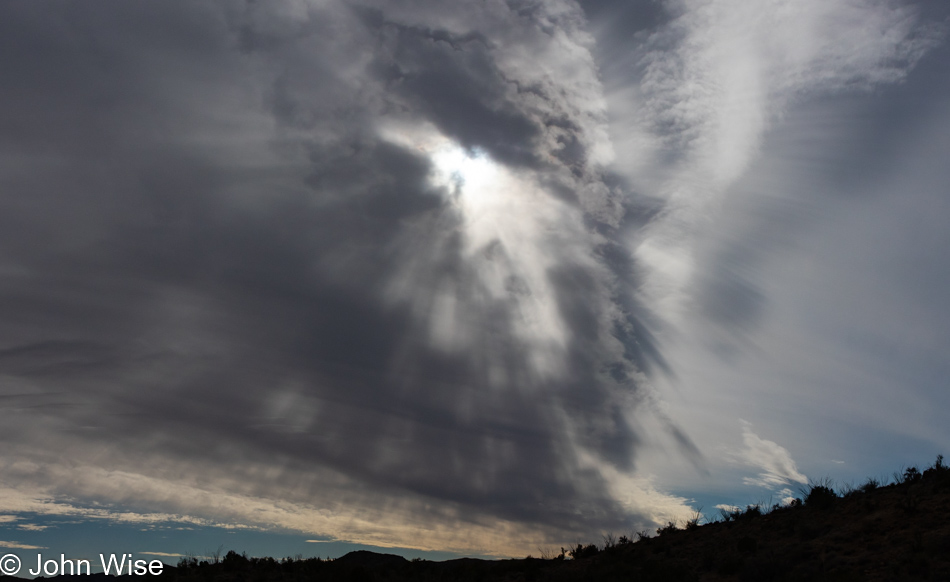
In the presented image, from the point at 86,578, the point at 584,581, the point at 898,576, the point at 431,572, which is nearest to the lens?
the point at 898,576

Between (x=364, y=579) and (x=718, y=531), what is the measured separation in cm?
2272

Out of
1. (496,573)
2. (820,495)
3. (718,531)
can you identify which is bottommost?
(496,573)

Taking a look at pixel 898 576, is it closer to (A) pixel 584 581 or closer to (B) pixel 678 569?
(B) pixel 678 569

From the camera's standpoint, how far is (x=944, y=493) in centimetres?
2872

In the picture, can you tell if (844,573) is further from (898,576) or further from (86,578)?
(86,578)

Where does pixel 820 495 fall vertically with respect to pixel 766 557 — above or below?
above

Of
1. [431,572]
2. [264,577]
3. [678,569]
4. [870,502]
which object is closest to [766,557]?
[678,569]

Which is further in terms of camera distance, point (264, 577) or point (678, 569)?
point (264, 577)

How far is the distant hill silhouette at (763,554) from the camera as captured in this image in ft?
79.3

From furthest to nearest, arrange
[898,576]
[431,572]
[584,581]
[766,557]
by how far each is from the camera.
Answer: [431,572], [584,581], [766,557], [898,576]

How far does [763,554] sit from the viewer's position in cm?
2833

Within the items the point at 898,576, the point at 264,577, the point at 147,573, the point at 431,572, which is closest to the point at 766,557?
the point at 898,576

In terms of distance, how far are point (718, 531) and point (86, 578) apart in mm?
38747

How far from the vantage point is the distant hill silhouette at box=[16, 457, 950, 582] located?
79.3 feet
